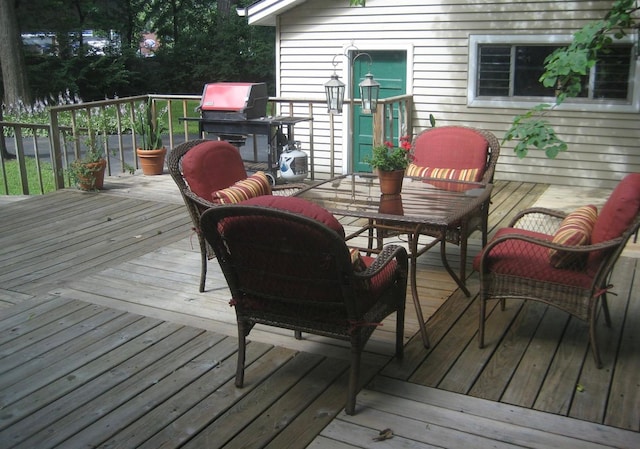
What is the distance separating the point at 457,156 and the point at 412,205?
3.51 feet

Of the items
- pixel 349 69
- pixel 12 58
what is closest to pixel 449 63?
pixel 349 69

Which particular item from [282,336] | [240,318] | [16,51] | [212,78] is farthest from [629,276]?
[212,78]

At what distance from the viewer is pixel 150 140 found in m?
8.19

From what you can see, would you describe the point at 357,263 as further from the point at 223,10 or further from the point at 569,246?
the point at 223,10

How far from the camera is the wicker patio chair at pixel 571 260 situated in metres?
3.02

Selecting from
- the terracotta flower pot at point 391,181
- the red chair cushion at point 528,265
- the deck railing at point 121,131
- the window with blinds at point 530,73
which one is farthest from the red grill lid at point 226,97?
the red chair cushion at point 528,265

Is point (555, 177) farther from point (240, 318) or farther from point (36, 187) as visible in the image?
point (36, 187)

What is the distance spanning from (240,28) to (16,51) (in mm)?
7512

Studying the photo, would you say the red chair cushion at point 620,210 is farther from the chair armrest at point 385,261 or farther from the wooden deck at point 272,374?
the chair armrest at point 385,261

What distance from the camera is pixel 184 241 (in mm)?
5340

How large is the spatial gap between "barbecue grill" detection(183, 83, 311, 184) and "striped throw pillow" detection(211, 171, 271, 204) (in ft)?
9.83

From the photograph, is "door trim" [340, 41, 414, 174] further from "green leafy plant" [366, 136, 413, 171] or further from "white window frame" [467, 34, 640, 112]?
"green leafy plant" [366, 136, 413, 171]

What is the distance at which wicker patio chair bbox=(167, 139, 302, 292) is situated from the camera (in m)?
4.06

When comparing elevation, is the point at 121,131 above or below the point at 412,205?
above
